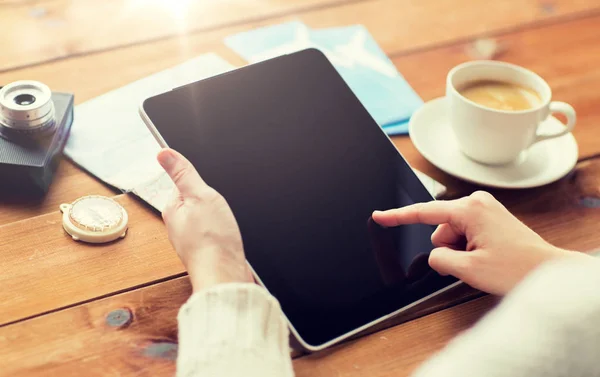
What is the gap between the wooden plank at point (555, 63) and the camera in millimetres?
876

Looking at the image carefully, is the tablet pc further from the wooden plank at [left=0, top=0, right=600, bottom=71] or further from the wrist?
the wooden plank at [left=0, top=0, right=600, bottom=71]

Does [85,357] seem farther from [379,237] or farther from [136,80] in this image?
[136,80]

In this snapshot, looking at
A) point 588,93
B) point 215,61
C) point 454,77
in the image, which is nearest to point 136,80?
point 215,61

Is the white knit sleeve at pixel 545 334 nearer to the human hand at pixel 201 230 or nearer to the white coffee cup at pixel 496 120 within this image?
the human hand at pixel 201 230

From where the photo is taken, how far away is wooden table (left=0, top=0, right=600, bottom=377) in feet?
1.96

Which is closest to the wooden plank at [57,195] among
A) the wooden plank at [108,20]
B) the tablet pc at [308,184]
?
the tablet pc at [308,184]

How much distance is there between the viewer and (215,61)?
2.99 ft

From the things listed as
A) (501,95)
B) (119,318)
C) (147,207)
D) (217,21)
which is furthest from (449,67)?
(119,318)

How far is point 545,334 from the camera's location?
328 millimetres

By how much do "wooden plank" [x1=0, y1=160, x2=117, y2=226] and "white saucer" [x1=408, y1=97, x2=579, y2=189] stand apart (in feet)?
1.18

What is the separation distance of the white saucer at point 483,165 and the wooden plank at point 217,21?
173 millimetres

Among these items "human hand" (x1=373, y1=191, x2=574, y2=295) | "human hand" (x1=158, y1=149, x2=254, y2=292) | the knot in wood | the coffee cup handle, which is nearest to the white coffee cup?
the coffee cup handle

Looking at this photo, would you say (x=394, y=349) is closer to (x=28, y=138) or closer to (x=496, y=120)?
(x=496, y=120)

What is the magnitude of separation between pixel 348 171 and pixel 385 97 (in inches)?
8.0
